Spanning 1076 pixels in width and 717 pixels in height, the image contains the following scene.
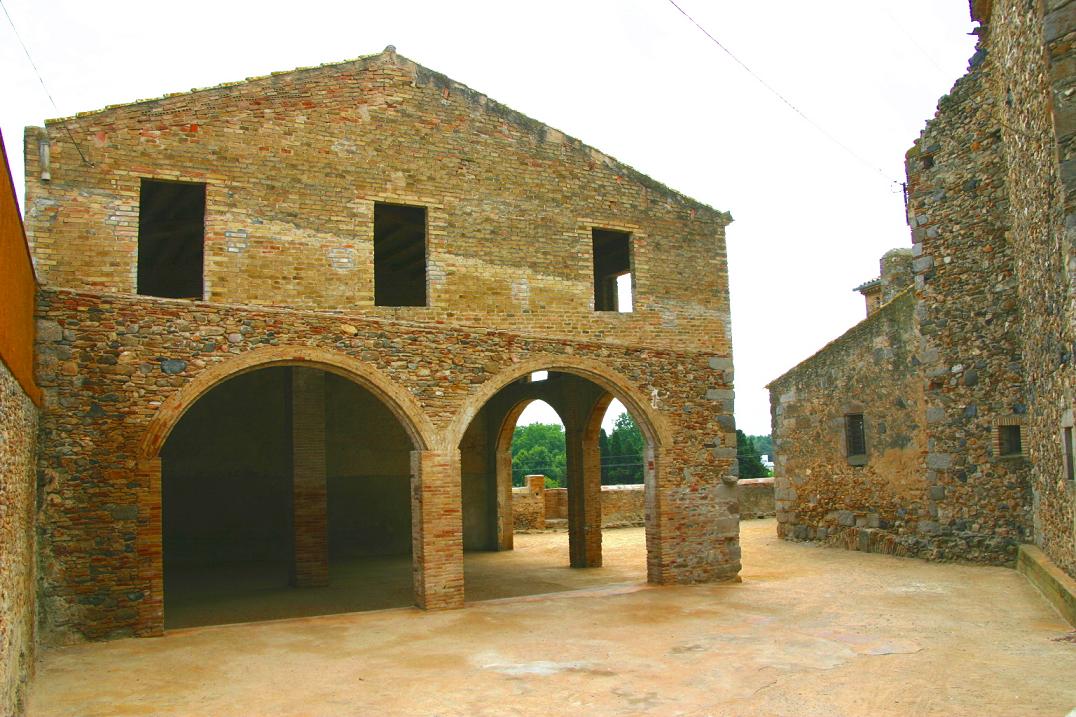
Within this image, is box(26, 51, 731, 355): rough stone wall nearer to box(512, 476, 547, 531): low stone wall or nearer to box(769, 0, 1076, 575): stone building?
box(769, 0, 1076, 575): stone building

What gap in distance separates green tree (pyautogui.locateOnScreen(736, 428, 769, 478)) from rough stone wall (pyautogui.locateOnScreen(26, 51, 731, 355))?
70.4ft

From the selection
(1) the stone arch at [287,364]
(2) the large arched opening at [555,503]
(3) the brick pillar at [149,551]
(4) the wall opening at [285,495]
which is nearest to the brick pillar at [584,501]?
(2) the large arched opening at [555,503]

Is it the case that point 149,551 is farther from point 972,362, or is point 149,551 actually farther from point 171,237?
point 972,362

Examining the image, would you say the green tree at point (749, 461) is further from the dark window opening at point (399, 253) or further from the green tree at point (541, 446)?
the dark window opening at point (399, 253)

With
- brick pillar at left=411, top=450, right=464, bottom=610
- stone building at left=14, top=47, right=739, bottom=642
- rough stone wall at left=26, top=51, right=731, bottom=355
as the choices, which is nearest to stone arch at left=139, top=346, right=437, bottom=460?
stone building at left=14, top=47, right=739, bottom=642

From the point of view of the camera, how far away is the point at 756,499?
26.3m

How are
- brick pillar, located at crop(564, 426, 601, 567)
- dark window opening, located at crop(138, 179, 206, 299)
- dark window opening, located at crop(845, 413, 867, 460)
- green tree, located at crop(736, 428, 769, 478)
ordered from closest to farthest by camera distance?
dark window opening, located at crop(138, 179, 206, 299), brick pillar, located at crop(564, 426, 601, 567), dark window opening, located at crop(845, 413, 867, 460), green tree, located at crop(736, 428, 769, 478)

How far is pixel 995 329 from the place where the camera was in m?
13.3

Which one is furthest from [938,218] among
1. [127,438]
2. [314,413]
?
[127,438]

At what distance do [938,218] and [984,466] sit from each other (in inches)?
167

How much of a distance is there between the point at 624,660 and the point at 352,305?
18.3 feet

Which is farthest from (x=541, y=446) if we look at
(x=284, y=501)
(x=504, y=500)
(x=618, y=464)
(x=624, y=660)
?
(x=624, y=660)

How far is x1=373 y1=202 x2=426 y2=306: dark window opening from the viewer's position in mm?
13117

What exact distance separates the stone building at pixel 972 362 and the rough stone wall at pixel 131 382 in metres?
6.51
